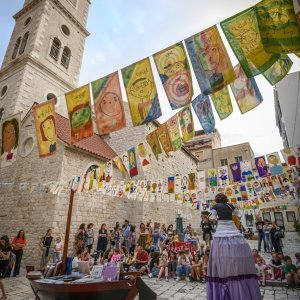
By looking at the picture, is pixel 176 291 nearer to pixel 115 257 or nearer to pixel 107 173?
pixel 115 257

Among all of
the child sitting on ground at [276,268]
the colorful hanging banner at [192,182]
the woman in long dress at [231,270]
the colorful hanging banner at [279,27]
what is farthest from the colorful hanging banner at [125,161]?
the colorful hanging banner at [279,27]

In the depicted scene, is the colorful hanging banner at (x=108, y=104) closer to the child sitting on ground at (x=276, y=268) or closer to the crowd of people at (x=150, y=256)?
the crowd of people at (x=150, y=256)

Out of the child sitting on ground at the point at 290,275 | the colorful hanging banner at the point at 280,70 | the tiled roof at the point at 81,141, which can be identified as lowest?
the child sitting on ground at the point at 290,275

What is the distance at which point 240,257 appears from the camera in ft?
9.93

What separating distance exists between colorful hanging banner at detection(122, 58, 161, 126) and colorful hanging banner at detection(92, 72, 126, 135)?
0.32 m

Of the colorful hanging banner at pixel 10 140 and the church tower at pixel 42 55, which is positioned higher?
the church tower at pixel 42 55

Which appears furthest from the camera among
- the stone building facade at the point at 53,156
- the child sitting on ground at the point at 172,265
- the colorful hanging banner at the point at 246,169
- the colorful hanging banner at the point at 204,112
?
the stone building facade at the point at 53,156

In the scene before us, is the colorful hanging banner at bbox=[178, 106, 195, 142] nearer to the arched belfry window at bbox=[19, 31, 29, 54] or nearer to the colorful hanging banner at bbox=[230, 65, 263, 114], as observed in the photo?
the colorful hanging banner at bbox=[230, 65, 263, 114]

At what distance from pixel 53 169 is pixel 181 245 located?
6694 mm

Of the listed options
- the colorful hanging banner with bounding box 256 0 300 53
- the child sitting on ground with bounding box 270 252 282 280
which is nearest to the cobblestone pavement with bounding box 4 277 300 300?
the child sitting on ground with bounding box 270 252 282 280

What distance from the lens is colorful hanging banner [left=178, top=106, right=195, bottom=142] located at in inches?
247

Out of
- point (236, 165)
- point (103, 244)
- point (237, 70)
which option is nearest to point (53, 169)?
point (103, 244)

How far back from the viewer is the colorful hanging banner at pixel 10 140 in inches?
262

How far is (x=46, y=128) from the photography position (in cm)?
564
